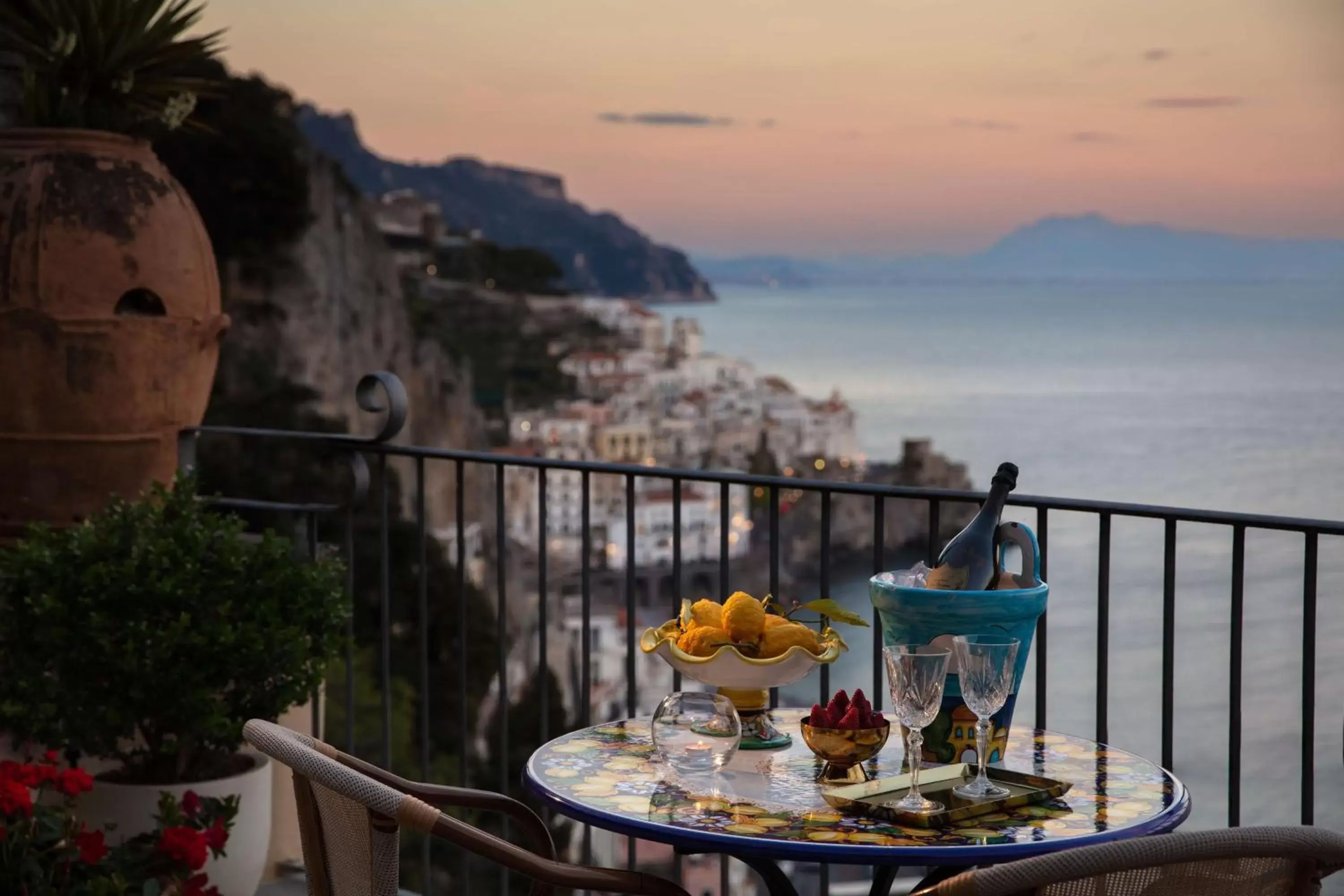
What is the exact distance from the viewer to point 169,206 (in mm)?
4262

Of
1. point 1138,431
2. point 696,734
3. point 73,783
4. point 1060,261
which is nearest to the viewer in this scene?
point 696,734

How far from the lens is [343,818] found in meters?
1.68

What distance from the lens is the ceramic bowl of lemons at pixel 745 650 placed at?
1.96 metres

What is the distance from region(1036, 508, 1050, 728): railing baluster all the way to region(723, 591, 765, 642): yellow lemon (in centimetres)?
42

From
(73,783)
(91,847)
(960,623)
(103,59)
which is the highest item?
(103,59)

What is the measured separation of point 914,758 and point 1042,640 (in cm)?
73

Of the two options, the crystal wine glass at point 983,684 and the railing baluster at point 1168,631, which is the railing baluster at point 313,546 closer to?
the railing baluster at point 1168,631

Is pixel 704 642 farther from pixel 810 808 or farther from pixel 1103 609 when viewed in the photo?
pixel 1103 609

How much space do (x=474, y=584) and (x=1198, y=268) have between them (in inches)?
630

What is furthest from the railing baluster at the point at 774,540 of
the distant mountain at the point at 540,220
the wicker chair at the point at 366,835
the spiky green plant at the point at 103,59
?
the distant mountain at the point at 540,220

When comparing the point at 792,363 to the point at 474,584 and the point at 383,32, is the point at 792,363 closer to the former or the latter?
the point at 474,584

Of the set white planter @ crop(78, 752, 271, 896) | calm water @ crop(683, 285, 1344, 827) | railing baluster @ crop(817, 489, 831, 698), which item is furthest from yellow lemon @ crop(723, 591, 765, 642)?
calm water @ crop(683, 285, 1344, 827)

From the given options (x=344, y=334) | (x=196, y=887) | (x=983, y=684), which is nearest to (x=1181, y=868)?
(x=983, y=684)

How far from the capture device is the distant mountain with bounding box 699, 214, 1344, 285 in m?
31.1
